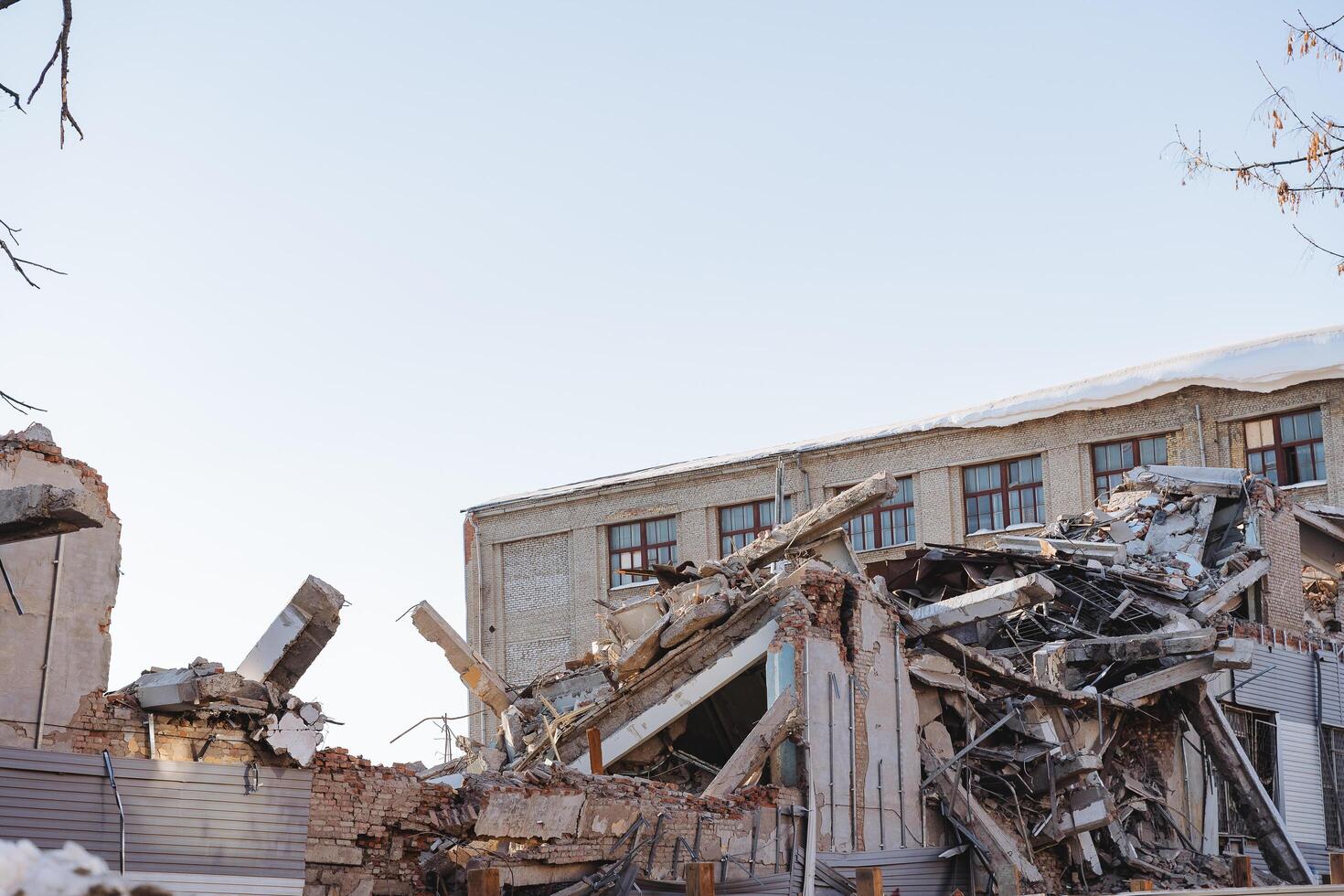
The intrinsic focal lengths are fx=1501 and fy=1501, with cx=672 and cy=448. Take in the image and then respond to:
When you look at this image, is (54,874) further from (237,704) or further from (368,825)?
(368,825)

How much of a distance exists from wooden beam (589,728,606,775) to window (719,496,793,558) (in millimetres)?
19732

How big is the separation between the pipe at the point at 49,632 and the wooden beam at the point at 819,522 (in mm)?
9414

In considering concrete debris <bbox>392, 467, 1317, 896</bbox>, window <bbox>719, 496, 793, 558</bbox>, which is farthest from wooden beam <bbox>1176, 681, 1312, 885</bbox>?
window <bbox>719, 496, 793, 558</bbox>

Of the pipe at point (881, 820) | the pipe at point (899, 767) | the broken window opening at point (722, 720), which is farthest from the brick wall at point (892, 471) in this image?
the pipe at point (881, 820)

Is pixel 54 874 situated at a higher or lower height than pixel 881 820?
higher

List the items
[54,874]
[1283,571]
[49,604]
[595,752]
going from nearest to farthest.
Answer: [54,874] → [49,604] → [595,752] → [1283,571]

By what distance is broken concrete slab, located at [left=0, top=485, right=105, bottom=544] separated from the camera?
33.9ft

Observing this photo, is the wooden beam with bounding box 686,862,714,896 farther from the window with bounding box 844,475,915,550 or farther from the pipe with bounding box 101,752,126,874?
the window with bounding box 844,475,915,550

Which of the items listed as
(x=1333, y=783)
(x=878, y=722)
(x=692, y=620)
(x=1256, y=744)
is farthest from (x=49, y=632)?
(x=1333, y=783)

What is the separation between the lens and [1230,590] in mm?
22828

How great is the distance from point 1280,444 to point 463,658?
17986mm

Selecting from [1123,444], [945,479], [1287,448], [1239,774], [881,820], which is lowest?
[881,820]

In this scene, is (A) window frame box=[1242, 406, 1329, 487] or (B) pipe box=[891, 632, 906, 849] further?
(A) window frame box=[1242, 406, 1329, 487]

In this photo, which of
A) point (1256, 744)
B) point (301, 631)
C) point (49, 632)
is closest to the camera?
point (49, 632)
